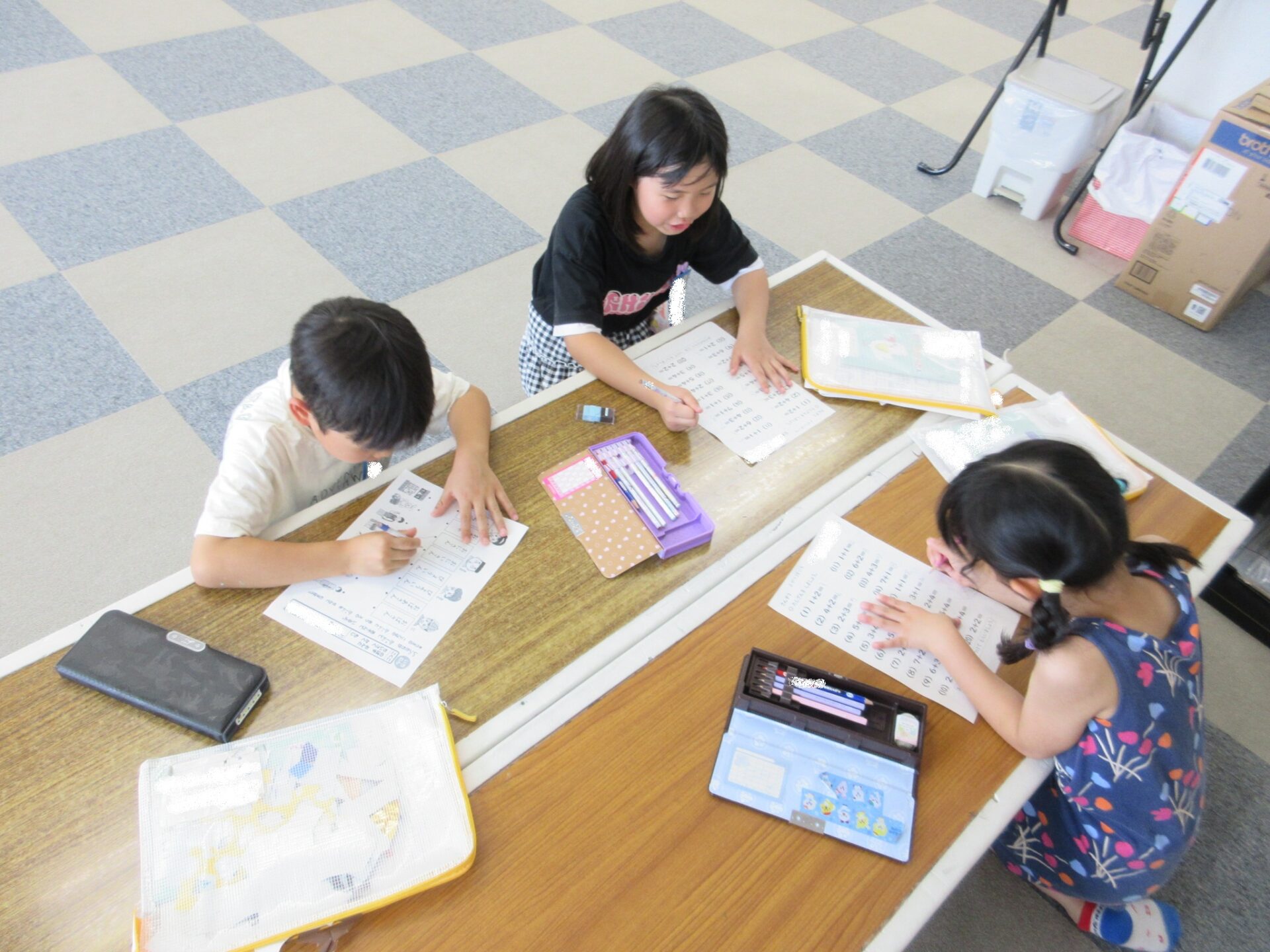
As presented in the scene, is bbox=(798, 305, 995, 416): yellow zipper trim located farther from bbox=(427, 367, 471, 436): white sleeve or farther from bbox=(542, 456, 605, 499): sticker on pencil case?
bbox=(427, 367, 471, 436): white sleeve

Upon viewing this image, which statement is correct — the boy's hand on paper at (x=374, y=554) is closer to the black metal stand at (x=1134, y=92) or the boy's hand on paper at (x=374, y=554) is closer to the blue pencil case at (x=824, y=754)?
the blue pencil case at (x=824, y=754)

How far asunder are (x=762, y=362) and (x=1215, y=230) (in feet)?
6.23

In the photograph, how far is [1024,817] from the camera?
1.21 m

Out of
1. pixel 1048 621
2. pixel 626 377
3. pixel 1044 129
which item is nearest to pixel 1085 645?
pixel 1048 621

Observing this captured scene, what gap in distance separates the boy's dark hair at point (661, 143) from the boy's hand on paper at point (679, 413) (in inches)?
12.7

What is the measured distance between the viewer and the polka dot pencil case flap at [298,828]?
0.71 metres

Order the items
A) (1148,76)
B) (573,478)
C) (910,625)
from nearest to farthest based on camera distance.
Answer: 1. (910,625)
2. (573,478)
3. (1148,76)

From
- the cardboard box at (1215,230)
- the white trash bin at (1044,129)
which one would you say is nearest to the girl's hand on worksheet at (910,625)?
the cardboard box at (1215,230)

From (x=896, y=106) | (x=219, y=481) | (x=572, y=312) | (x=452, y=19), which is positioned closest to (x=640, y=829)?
(x=219, y=481)

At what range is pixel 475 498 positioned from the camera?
1.04m

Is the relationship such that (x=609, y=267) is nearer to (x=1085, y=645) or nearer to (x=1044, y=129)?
(x=1085, y=645)

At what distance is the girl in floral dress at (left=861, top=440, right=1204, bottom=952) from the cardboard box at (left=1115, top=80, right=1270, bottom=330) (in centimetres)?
174

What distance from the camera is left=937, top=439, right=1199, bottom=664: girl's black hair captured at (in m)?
0.86

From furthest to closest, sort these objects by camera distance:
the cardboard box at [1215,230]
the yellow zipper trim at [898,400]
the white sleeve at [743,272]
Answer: the cardboard box at [1215,230] < the white sleeve at [743,272] < the yellow zipper trim at [898,400]
